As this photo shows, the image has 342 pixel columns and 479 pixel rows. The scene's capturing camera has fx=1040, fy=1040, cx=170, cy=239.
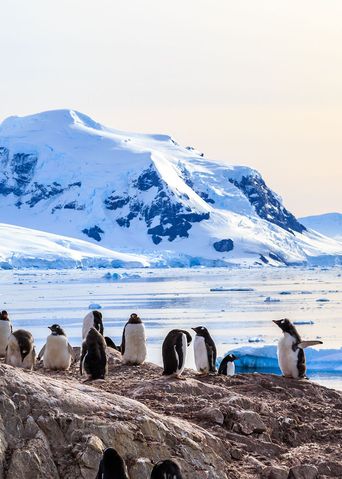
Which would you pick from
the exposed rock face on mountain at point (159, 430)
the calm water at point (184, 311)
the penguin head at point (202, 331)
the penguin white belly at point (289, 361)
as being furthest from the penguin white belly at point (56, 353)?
the calm water at point (184, 311)

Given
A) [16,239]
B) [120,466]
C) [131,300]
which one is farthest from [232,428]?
[16,239]

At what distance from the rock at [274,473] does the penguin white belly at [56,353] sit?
16.7 feet

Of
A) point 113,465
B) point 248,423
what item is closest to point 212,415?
point 248,423

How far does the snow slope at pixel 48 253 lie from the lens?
13025cm

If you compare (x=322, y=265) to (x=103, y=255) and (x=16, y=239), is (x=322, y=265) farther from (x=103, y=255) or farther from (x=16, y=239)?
(x=16, y=239)

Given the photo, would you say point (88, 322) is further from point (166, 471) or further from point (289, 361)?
point (166, 471)

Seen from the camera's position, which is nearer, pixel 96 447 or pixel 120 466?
pixel 120 466

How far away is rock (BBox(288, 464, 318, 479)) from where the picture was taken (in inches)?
379

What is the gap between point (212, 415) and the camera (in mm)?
10656

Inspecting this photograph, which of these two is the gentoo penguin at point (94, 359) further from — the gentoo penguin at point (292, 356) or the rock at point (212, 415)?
the gentoo penguin at point (292, 356)

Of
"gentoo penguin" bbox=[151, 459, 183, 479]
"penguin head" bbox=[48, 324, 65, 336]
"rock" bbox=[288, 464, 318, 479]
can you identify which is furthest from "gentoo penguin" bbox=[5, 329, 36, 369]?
"gentoo penguin" bbox=[151, 459, 183, 479]

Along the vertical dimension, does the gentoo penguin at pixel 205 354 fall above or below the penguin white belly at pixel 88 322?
below

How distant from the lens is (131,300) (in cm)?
6688

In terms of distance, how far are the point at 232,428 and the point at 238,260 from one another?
583ft
